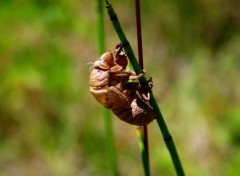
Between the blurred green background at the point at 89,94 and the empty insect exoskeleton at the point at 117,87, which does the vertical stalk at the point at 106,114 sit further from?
the blurred green background at the point at 89,94

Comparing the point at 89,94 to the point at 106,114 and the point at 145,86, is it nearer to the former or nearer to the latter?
the point at 106,114

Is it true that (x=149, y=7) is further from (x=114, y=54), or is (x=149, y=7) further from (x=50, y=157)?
(x=114, y=54)

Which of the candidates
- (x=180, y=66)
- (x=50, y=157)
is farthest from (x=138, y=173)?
(x=180, y=66)

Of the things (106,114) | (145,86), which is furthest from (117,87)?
(106,114)

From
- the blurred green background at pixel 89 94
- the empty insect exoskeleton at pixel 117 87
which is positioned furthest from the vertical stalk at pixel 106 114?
the blurred green background at pixel 89 94

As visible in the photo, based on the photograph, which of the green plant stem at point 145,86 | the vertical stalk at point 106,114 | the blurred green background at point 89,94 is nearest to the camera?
the green plant stem at point 145,86
